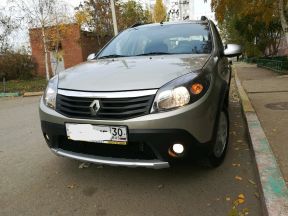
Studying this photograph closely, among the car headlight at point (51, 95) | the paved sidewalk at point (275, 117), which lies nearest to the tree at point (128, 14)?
the paved sidewalk at point (275, 117)

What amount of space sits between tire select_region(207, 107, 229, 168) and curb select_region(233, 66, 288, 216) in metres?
0.34

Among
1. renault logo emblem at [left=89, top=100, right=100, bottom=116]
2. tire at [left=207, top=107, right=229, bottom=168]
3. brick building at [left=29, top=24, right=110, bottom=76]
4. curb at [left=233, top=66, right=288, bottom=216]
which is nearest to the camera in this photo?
curb at [left=233, top=66, right=288, bottom=216]

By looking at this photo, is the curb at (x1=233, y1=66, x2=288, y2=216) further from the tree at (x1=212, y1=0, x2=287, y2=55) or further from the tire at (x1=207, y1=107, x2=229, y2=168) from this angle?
the tree at (x1=212, y1=0, x2=287, y2=55)

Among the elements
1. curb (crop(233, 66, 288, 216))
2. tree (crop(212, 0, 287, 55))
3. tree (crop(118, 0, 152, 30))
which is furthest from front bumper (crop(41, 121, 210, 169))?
tree (crop(118, 0, 152, 30))

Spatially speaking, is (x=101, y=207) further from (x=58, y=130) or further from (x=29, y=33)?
(x=29, y=33)

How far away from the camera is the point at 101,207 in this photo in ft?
10.6

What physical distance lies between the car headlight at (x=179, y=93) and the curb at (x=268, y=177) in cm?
95

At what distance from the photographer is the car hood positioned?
3260 millimetres

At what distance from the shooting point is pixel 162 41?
4.66m

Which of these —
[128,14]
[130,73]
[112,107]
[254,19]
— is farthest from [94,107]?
[128,14]

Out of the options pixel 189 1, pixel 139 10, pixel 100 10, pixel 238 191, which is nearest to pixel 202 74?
pixel 238 191

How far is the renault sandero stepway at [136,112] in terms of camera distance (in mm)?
3152

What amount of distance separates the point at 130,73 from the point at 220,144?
1.34 m

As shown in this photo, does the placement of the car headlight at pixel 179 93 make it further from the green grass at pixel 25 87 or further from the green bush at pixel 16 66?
the green bush at pixel 16 66
